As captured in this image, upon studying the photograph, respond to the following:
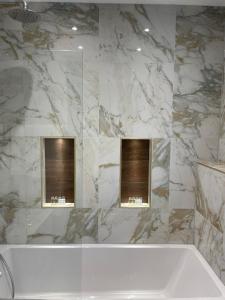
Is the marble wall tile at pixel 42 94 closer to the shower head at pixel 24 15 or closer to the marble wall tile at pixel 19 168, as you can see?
the marble wall tile at pixel 19 168

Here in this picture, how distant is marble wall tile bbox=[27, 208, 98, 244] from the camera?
2221 mm

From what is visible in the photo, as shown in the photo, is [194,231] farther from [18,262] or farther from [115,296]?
[18,262]

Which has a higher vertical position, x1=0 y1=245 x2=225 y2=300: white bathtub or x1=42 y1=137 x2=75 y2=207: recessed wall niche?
x1=42 y1=137 x2=75 y2=207: recessed wall niche

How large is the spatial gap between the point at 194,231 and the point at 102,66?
→ 171 cm

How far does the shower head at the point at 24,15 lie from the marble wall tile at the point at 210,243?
2.20 meters

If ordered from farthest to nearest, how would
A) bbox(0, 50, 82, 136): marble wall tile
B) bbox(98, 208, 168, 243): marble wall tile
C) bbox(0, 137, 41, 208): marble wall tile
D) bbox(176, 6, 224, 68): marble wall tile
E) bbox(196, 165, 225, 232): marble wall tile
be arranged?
1. bbox(98, 208, 168, 243): marble wall tile
2. bbox(176, 6, 224, 68): marble wall tile
3. bbox(0, 137, 41, 208): marble wall tile
4. bbox(0, 50, 82, 136): marble wall tile
5. bbox(196, 165, 225, 232): marble wall tile

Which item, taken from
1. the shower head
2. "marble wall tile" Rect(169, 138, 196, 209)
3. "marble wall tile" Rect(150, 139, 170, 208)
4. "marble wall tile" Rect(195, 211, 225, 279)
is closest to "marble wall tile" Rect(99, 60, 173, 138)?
"marble wall tile" Rect(150, 139, 170, 208)

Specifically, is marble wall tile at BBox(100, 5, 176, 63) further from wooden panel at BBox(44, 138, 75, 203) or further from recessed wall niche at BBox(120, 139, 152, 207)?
wooden panel at BBox(44, 138, 75, 203)

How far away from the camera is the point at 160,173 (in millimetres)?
2318

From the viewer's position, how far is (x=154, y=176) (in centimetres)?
232

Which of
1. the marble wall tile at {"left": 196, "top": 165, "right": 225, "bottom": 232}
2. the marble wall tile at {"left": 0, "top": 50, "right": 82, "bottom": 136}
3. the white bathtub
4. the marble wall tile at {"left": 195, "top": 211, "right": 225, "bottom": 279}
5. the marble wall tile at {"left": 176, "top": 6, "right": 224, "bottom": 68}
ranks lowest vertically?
the white bathtub

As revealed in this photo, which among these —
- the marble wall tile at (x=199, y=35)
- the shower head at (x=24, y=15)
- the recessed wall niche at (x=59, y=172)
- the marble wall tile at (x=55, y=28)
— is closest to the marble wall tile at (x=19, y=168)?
the recessed wall niche at (x=59, y=172)

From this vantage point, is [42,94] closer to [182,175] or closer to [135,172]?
[135,172]

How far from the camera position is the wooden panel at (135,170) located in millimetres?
2396
